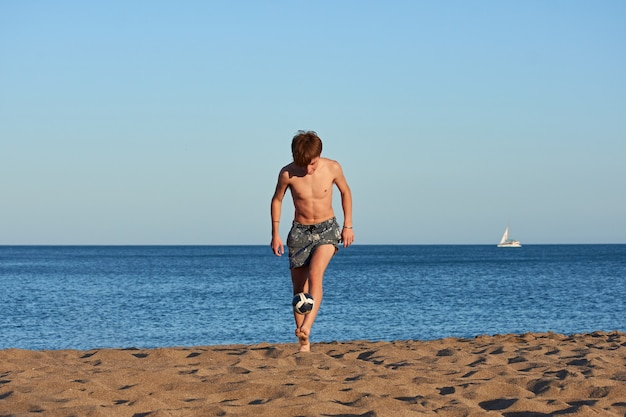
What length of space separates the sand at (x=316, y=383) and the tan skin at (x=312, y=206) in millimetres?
628

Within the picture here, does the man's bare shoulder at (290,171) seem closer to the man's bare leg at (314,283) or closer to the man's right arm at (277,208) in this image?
the man's right arm at (277,208)

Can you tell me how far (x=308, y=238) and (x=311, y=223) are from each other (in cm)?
15

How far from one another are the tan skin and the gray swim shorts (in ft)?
0.15

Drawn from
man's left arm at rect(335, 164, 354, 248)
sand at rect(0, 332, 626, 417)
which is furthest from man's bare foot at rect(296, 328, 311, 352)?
man's left arm at rect(335, 164, 354, 248)

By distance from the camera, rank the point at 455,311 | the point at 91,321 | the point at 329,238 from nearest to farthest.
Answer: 1. the point at 329,238
2. the point at 91,321
3. the point at 455,311

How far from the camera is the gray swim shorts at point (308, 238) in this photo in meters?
7.90

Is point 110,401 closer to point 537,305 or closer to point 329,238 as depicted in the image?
point 329,238

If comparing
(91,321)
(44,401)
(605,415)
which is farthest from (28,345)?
(605,415)

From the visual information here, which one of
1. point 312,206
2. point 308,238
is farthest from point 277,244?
point 312,206

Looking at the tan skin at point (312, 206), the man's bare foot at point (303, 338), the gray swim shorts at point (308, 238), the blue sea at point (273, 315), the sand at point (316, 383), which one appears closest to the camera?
the sand at point (316, 383)

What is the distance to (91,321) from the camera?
991 inches

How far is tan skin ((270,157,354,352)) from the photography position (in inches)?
306

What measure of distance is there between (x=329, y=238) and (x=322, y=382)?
245 centimetres

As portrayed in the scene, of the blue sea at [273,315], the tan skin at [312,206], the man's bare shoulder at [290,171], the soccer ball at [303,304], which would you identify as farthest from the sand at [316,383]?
the blue sea at [273,315]
